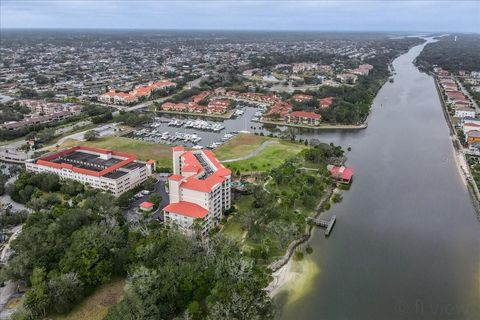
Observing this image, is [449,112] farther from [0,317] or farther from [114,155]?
[0,317]

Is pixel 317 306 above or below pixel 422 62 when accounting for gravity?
below

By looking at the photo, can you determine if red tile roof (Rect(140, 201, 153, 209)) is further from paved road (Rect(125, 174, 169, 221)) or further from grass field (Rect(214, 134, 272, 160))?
grass field (Rect(214, 134, 272, 160))

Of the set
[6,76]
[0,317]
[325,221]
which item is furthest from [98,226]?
[6,76]

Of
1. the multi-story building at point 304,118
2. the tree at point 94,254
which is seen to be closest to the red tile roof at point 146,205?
the tree at point 94,254

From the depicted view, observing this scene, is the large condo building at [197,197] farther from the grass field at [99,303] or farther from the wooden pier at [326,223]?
the wooden pier at [326,223]

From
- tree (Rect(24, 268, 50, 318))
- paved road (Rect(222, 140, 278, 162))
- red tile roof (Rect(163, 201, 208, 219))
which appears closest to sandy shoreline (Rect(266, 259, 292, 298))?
red tile roof (Rect(163, 201, 208, 219))

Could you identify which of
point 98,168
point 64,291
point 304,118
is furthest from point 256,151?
point 64,291
